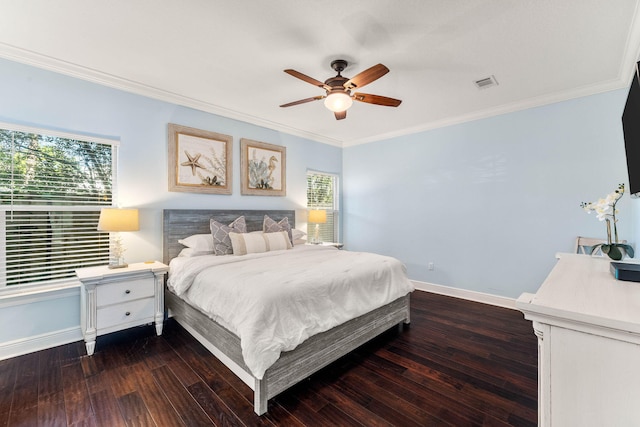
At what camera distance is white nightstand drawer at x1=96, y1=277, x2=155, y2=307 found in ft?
8.64

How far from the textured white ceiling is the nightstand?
2.02 m

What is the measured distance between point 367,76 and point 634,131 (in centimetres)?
175

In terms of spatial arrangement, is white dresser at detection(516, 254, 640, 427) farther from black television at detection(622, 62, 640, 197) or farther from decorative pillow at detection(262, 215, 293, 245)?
decorative pillow at detection(262, 215, 293, 245)

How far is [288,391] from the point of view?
2109mm

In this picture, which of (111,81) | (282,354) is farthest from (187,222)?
(282,354)

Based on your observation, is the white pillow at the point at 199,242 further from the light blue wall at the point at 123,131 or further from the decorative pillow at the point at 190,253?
the light blue wall at the point at 123,131

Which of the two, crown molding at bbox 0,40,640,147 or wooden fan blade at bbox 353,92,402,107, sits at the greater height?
crown molding at bbox 0,40,640,147

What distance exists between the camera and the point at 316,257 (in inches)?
129

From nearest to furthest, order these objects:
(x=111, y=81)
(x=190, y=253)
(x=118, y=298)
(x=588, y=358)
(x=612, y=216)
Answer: (x=588, y=358)
(x=612, y=216)
(x=118, y=298)
(x=111, y=81)
(x=190, y=253)

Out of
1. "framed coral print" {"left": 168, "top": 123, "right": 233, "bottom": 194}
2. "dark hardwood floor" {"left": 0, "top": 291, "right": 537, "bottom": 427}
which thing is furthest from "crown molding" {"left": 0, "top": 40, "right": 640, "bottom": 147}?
"dark hardwood floor" {"left": 0, "top": 291, "right": 537, "bottom": 427}

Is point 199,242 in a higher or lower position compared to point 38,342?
higher

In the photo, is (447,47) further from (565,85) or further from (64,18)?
(64,18)

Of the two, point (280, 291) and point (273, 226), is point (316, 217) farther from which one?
point (280, 291)

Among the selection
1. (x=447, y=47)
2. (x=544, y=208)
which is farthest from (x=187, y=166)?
(x=544, y=208)
